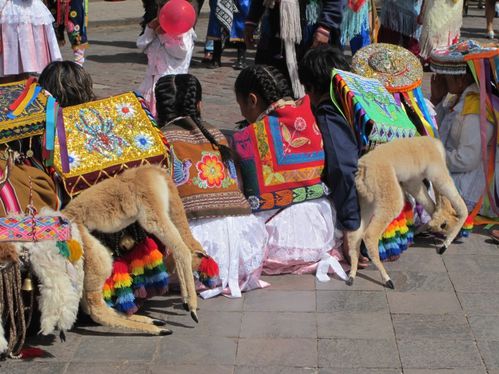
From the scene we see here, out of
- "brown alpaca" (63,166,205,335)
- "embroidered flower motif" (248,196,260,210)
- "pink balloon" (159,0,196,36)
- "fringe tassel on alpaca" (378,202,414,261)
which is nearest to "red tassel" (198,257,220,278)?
"brown alpaca" (63,166,205,335)

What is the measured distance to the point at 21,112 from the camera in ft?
12.8

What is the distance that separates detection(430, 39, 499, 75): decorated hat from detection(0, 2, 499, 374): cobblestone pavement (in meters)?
1.22

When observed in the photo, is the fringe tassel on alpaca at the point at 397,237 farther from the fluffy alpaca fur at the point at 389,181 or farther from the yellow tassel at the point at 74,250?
the yellow tassel at the point at 74,250

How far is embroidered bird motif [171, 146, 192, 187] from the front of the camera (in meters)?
4.22

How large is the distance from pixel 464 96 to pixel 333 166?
1.24 m

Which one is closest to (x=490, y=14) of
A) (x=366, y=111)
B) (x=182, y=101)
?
(x=366, y=111)

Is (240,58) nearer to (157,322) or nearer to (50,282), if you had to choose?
(157,322)

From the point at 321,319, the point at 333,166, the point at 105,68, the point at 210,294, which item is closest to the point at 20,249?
the point at 210,294

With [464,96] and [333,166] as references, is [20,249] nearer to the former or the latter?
[333,166]

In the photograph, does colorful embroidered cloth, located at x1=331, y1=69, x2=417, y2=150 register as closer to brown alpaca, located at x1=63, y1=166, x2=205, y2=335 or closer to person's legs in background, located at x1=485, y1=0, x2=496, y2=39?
brown alpaca, located at x1=63, y1=166, x2=205, y2=335

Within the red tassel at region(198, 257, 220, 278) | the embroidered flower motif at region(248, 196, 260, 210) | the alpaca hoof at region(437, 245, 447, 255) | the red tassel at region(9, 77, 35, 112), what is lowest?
the alpaca hoof at region(437, 245, 447, 255)

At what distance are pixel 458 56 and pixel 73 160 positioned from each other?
2573 mm

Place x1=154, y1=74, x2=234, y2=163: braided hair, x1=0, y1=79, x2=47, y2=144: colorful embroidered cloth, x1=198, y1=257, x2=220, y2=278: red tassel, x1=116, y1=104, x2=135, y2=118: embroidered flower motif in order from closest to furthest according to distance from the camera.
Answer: x1=0, y1=79, x2=47, y2=144: colorful embroidered cloth < x1=198, y1=257, x2=220, y2=278: red tassel < x1=116, y1=104, x2=135, y2=118: embroidered flower motif < x1=154, y1=74, x2=234, y2=163: braided hair

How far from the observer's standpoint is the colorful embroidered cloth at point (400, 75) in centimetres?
511
